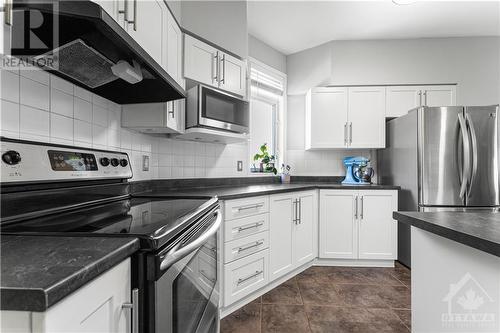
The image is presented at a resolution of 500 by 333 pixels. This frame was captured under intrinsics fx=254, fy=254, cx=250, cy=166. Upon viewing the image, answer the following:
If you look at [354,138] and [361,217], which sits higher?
[354,138]

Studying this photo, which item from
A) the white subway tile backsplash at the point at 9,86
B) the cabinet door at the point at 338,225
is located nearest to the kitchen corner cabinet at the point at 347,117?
the cabinet door at the point at 338,225

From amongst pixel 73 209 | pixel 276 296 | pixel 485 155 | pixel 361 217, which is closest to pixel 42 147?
pixel 73 209

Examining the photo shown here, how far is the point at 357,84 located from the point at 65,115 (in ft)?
10.1

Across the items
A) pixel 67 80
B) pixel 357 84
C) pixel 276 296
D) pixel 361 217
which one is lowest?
pixel 276 296

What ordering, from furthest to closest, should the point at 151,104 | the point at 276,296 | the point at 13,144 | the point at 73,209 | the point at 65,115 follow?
the point at 276,296, the point at 151,104, the point at 65,115, the point at 73,209, the point at 13,144

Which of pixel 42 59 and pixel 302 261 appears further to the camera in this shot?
pixel 302 261

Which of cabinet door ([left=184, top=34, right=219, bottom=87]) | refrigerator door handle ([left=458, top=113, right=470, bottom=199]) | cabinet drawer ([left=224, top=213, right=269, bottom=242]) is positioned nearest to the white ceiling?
cabinet door ([left=184, top=34, right=219, bottom=87])

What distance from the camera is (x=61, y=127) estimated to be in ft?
3.86

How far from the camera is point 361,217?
283 centimetres

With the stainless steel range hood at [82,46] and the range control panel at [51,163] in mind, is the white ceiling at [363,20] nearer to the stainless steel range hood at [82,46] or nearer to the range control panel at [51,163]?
the stainless steel range hood at [82,46]

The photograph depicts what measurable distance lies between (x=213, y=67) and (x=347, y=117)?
74.3 inches

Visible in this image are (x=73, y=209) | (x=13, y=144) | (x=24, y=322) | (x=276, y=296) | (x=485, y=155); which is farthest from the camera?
(x=485, y=155)

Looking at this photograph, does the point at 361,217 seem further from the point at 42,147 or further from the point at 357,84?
the point at 42,147
